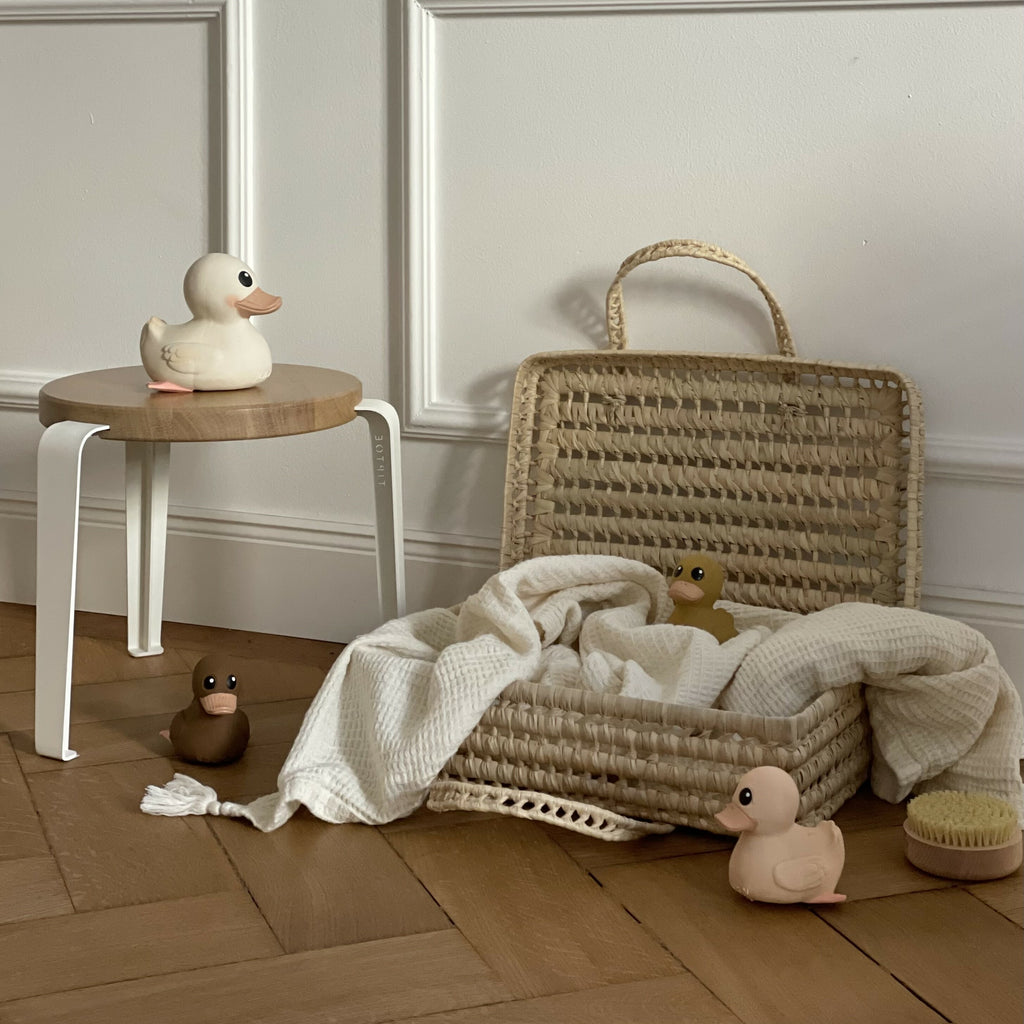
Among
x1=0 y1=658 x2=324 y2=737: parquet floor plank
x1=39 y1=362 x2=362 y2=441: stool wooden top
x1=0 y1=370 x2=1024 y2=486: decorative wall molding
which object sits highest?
x1=39 y1=362 x2=362 y2=441: stool wooden top

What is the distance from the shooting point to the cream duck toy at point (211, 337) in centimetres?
146

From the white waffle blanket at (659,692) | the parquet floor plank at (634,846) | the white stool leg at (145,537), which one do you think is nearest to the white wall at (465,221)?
the white stool leg at (145,537)

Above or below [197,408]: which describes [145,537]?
below

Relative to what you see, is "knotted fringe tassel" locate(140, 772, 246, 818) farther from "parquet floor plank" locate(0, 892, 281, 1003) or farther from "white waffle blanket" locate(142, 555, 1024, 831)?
"parquet floor plank" locate(0, 892, 281, 1003)

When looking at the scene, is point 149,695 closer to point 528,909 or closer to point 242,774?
point 242,774

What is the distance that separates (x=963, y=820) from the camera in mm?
1176

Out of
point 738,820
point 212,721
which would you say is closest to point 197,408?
point 212,721

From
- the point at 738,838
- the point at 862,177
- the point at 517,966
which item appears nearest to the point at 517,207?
the point at 862,177

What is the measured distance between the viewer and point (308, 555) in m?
1.88

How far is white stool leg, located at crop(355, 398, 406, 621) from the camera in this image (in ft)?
5.27

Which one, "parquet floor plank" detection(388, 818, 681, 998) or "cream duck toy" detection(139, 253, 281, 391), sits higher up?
"cream duck toy" detection(139, 253, 281, 391)

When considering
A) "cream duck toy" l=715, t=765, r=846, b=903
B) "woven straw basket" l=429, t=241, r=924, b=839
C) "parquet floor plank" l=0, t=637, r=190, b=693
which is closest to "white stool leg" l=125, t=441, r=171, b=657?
"parquet floor plank" l=0, t=637, r=190, b=693

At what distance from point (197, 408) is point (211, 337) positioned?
124 mm

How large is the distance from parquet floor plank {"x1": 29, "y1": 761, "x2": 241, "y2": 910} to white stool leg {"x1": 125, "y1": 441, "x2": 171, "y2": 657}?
16.0 inches
